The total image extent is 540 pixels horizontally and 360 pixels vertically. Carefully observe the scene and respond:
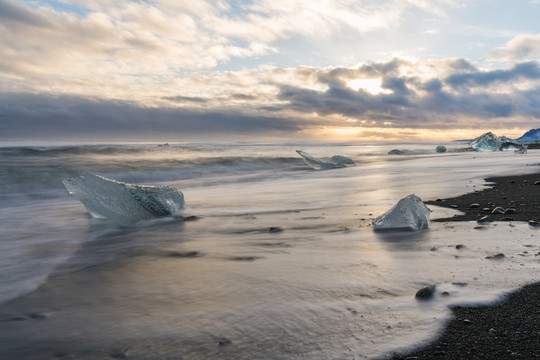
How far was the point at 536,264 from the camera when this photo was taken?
2.42 meters

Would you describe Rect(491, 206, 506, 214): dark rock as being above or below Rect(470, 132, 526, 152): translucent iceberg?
below

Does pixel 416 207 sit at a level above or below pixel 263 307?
above

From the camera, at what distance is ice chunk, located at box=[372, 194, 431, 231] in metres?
3.60

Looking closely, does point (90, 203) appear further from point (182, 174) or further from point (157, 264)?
point (182, 174)

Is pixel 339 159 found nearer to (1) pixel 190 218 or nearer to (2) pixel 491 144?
(1) pixel 190 218

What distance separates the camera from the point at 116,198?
15.8 feet

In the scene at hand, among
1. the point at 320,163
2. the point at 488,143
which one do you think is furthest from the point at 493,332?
the point at 488,143

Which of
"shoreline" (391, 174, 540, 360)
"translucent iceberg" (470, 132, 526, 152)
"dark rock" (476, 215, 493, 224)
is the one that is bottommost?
"shoreline" (391, 174, 540, 360)

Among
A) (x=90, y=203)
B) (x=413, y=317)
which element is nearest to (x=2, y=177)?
(x=90, y=203)

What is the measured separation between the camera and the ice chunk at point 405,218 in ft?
11.8

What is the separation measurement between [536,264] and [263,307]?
186 cm

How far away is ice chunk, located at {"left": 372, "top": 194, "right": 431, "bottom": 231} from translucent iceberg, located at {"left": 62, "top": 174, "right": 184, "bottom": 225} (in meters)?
2.97

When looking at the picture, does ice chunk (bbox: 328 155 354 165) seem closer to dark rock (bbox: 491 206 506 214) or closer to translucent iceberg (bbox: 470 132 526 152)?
dark rock (bbox: 491 206 506 214)

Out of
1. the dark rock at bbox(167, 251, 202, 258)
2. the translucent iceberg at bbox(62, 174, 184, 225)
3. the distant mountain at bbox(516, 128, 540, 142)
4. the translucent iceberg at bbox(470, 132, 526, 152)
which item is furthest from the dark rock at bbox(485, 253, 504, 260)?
the distant mountain at bbox(516, 128, 540, 142)
